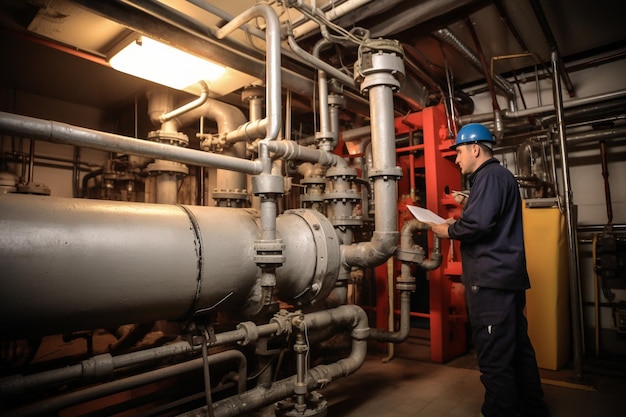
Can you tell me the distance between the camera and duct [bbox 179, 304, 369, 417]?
1.72 m

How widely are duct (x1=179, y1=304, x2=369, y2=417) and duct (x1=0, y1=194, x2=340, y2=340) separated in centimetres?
39

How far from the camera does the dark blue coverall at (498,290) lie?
191 centimetres

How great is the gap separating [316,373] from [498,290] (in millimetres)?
1084

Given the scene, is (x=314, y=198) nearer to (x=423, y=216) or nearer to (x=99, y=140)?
(x=423, y=216)

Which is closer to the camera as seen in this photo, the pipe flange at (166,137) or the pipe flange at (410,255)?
the pipe flange at (410,255)

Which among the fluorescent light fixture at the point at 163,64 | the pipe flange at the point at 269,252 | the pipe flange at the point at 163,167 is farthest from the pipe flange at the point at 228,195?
the pipe flange at the point at 269,252

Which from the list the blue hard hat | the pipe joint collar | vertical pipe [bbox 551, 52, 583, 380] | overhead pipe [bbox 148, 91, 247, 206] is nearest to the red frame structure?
vertical pipe [bbox 551, 52, 583, 380]

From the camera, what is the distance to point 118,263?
A: 4.62ft

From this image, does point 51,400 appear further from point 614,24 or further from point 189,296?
point 614,24

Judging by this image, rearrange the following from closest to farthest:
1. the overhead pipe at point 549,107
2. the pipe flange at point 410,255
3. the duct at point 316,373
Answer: the duct at point 316,373 < the pipe flange at point 410,255 < the overhead pipe at point 549,107

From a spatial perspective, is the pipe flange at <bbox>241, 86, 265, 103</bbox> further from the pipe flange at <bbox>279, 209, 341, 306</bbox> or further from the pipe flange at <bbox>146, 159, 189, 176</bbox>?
the pipe flange at <bbox>279, 209, 341, 306</bbox>

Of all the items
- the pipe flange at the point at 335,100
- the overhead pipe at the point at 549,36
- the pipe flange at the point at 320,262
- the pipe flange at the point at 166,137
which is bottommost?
the pipe flange at the point at 320,262

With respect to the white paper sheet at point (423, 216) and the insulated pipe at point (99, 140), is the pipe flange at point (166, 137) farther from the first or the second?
the white paper sheet at point (423, 216)

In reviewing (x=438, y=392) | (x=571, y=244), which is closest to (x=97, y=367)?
(x=438, y=392)
